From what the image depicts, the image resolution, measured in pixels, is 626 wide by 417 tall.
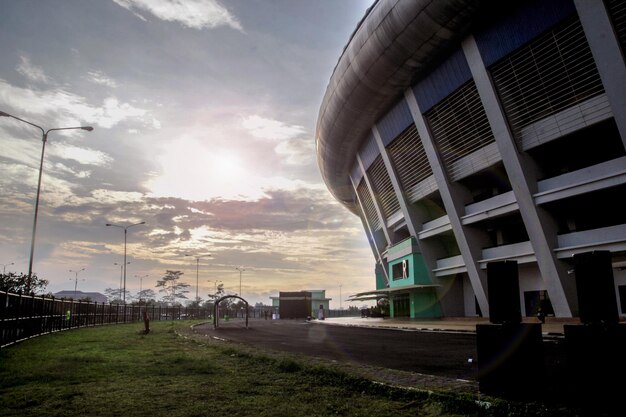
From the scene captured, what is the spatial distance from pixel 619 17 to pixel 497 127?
8.21 meters

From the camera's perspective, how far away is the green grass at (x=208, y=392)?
5367mm

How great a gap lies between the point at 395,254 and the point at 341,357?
112 ft

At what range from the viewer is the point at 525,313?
3266 centimetres

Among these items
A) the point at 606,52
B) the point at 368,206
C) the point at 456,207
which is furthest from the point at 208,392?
the point at 368,206

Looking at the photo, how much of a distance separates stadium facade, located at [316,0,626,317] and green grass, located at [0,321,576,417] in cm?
1439

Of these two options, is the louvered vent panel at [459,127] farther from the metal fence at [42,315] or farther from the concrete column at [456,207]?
the metal fence at [42,315]

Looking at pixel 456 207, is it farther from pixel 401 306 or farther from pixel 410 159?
pixel 401 306

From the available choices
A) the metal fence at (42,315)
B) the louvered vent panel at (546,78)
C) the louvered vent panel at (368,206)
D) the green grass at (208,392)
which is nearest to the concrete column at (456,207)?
the louvered vent panel at (546,78)

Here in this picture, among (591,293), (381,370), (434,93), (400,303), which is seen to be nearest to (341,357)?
(381,370)

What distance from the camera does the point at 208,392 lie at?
6641 mm

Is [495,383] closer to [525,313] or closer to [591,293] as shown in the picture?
[591,293]

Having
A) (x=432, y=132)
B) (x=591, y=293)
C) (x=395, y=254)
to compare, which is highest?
(x=432, y=132)

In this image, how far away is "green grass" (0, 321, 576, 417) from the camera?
5367 mm

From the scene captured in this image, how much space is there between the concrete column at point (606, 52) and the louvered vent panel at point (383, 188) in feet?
73.9
